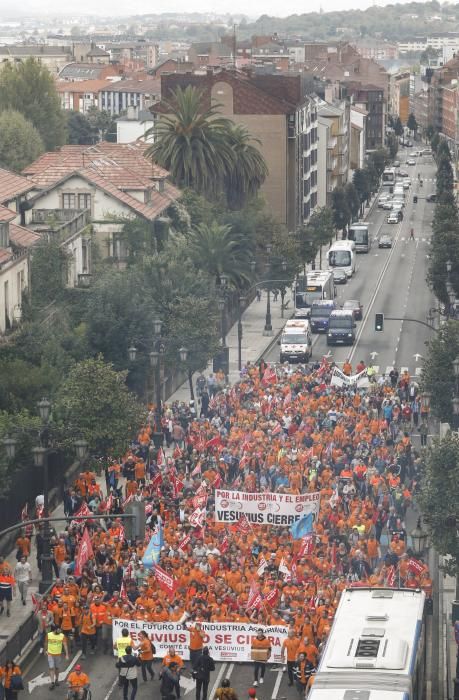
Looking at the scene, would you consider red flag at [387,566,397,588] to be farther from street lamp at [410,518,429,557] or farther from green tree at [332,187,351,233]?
green tree at [332,187,351,233]

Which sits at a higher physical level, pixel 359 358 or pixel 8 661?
pixel 8 661

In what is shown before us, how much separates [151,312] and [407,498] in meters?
22.2

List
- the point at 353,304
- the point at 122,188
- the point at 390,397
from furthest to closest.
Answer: the point at 353,304 → the point at 122,188 → the point at 390,397

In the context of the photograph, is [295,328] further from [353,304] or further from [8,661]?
[8,661]

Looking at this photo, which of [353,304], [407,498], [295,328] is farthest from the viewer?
[353,304]

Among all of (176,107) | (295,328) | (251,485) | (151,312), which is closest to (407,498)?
(251,485)

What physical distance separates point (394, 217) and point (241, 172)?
185ft

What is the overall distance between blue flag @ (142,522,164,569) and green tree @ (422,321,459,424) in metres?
19.9

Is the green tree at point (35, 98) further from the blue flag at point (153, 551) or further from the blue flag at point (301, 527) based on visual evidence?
the blue flag at point (153, 551)

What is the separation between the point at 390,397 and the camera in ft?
217

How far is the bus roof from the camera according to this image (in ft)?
98.9

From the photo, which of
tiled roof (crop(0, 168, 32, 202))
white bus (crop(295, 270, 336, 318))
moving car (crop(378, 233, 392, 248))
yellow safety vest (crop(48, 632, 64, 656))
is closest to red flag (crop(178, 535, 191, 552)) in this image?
yellow safety vest (crop(48, 632, 64, 656))

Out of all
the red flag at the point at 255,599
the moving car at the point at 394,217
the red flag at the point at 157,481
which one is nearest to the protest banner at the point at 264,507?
the red flag at the point at 157,481

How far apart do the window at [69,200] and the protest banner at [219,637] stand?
52.0m
